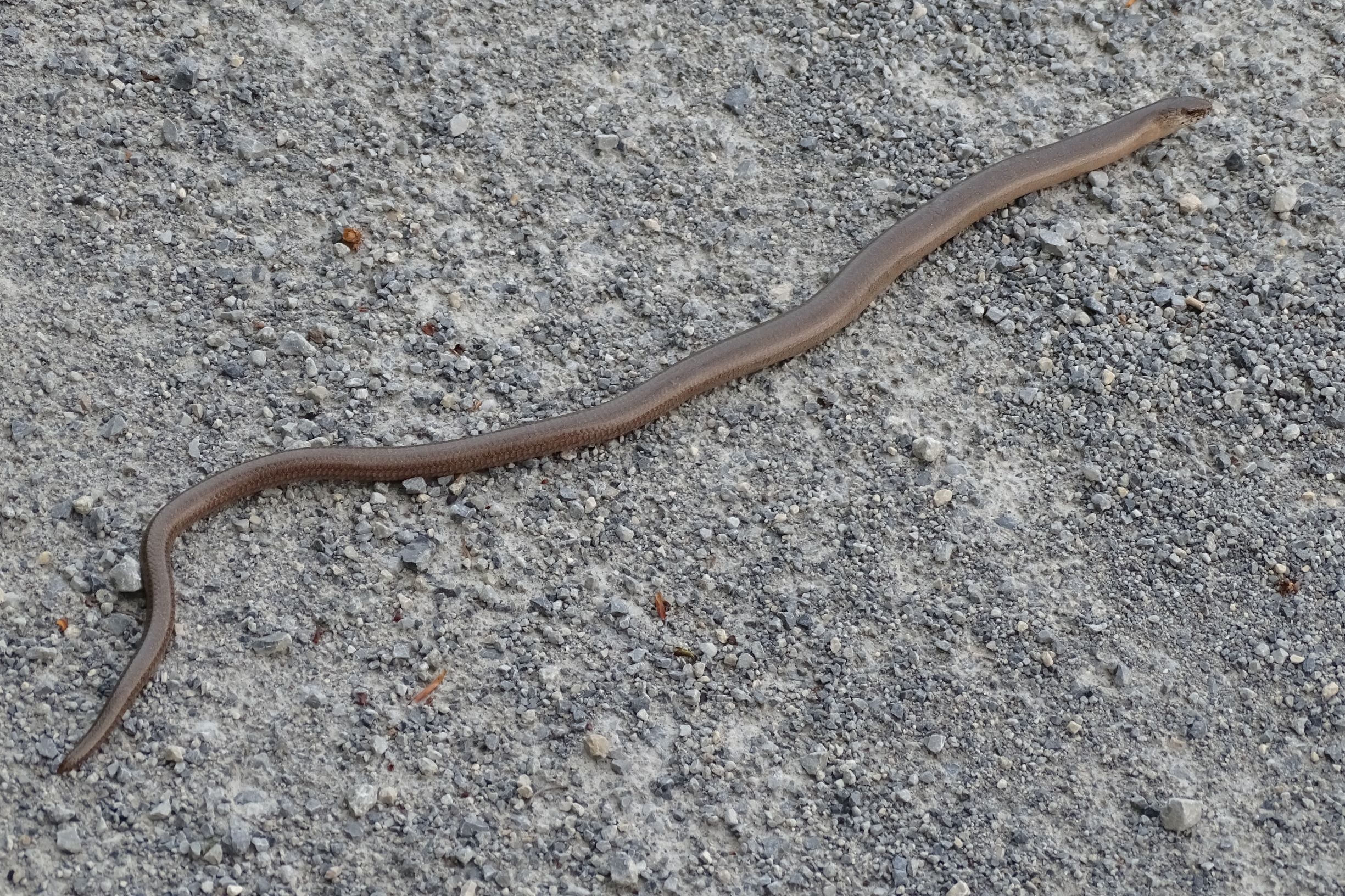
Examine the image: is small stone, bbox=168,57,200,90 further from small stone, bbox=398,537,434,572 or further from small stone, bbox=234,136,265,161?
small stone, bbox=398,537,434,572

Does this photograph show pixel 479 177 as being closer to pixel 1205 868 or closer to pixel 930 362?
pixel 930 362

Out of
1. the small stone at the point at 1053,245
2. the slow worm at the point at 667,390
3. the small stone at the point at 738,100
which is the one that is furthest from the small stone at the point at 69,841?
the small stone at the point at 1053,245

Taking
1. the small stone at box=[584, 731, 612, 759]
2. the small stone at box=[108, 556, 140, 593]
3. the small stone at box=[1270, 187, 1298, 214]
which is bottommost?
Answer: the small stone at box=[108, 556, 140, 593]

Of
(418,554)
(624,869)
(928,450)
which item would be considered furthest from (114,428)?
(928,450)

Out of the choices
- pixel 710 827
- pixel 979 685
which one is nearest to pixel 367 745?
pixel 710 827

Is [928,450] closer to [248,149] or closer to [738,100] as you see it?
[738,100]

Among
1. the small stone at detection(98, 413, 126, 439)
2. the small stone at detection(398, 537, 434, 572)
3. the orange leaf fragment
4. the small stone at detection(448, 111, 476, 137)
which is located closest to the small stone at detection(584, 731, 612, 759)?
the orange leaf fragment
